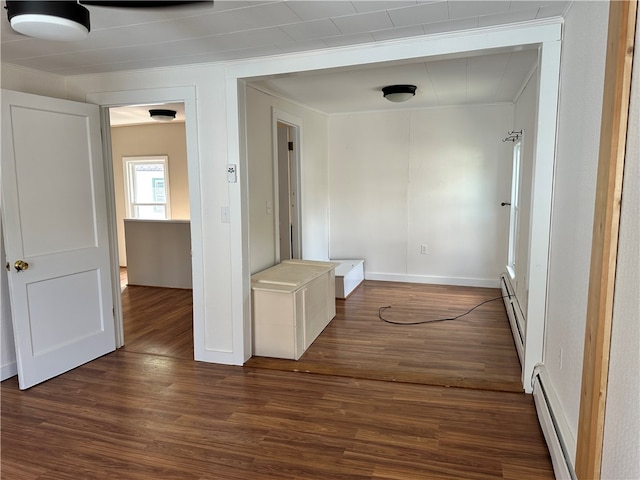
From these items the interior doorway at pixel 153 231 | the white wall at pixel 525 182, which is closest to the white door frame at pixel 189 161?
the interior doorway at pixel 153 231

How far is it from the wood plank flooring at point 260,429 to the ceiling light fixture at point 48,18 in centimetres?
204

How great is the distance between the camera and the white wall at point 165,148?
693 cm

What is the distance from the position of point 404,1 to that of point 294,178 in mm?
3126

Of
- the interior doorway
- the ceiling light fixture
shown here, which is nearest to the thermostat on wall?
the interior doorway

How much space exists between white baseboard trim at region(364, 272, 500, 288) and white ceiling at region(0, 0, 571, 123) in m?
2.74

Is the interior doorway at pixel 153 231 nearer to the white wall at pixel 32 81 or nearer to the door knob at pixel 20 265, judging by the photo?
the white wall at pixel 32 81

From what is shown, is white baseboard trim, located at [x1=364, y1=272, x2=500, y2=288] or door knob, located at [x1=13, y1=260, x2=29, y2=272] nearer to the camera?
door knob, located at [x1=13, y1=260, x2=29, y2=272]

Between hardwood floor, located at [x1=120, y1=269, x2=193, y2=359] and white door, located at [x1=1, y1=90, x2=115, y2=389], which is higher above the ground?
white door, located at [x1=1, y1=90, x2=115, y2=389]

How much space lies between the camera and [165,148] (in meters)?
7.01

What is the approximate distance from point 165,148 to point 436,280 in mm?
4819

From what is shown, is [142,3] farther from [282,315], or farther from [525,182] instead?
[525,182]

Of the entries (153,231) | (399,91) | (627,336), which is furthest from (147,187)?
(627,336)

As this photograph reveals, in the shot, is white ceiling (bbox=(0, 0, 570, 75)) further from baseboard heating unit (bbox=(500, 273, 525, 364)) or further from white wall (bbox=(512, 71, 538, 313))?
baseboard heating unit (bbox=(500, 273, 525, 364))

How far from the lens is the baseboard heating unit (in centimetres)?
329
